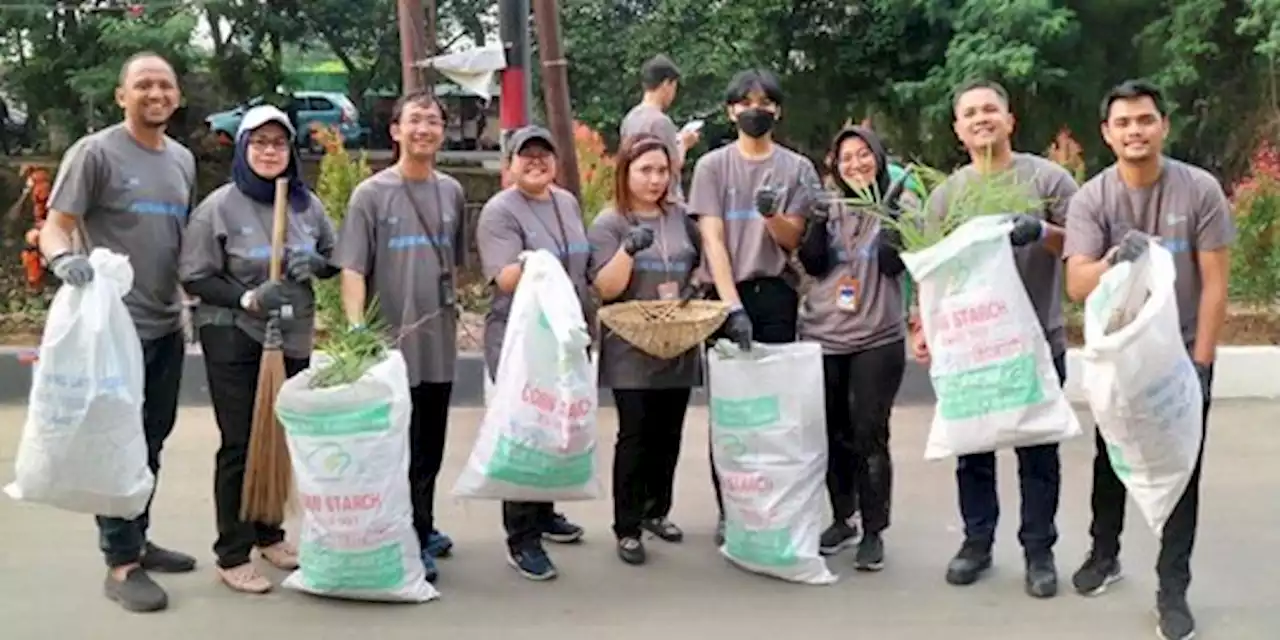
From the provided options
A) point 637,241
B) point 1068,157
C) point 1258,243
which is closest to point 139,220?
point 637,241

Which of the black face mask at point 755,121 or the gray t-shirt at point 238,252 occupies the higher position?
the black face mask at point 755,121

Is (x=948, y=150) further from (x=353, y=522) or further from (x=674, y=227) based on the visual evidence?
(x=353, y=522)

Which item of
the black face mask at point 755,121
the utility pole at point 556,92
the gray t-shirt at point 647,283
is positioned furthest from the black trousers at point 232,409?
the utility pole at point 556,92

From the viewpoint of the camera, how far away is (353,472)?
3.67 m

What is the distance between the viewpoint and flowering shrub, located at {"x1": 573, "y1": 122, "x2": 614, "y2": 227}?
24.6 ft

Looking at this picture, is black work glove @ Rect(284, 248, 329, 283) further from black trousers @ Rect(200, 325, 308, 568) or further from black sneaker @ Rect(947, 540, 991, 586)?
black sneaker @ Rect(947, 540, 991, 586)

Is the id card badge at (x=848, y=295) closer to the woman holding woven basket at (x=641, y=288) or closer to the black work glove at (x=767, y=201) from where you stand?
the black work glove at (x=767, y=201)

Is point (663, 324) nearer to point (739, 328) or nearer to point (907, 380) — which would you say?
point (739, 328)

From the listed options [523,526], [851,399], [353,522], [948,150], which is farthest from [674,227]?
[948,150]

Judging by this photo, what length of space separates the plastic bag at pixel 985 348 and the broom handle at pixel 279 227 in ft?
5.72

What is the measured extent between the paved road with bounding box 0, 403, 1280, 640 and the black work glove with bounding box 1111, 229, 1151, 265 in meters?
1.02

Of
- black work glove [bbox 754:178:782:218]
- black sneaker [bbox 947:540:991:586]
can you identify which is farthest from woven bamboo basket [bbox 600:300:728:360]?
black sneaker [bbox 947:540:991:586]

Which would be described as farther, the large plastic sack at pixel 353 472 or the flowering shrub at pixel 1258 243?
the flowering shrub at pixel 1258 243

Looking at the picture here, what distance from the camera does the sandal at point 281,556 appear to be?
4.22 meters
